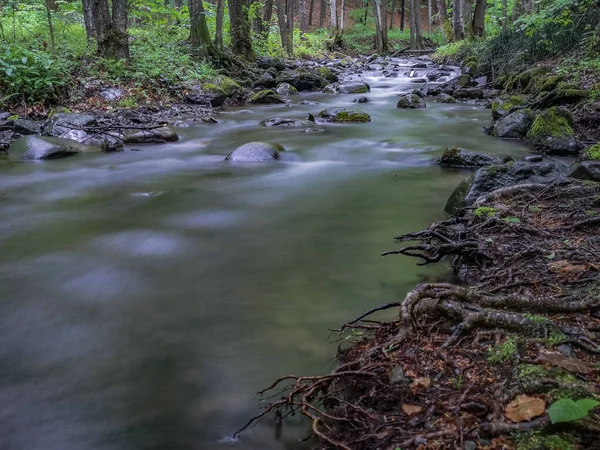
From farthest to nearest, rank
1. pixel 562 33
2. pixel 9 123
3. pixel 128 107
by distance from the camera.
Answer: pixel 562 33 < pixel 128 107 < pixel 9 123

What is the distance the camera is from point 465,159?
7.39 meters

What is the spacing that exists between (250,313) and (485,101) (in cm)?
1284

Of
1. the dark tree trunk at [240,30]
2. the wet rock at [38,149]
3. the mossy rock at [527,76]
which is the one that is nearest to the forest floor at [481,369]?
the wet rock at [38,149]

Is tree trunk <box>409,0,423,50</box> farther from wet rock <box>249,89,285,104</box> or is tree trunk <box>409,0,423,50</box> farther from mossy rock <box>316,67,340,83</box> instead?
wet rock <box>249,89,285,104</box>

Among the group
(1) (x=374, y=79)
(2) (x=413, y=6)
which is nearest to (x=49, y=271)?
(1) (x=374, y=79)

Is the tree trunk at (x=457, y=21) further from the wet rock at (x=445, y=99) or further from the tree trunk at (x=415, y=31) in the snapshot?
the wet rock at (x=445, y=99)

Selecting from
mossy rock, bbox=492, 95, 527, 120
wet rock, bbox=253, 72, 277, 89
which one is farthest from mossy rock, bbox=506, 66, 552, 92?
wet rock, bbox=253, 72, 277, 89

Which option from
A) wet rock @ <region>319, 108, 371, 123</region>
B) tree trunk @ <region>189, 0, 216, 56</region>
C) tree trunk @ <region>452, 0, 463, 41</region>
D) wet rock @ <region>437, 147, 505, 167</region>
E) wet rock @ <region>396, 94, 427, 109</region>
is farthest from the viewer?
tree trunk @ <region>452, 0, 463, 41</region>

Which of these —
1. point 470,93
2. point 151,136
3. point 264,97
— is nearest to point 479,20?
point 470,93

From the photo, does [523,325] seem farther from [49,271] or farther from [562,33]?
[562,33]

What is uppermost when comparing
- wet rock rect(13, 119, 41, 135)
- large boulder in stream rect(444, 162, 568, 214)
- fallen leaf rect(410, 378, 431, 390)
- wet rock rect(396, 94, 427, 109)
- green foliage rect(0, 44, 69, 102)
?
green foliage rect(0, 44, 69, 102)

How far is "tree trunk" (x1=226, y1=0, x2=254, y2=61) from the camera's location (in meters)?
17.7

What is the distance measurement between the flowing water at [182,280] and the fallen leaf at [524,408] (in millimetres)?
988

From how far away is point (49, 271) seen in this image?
4285 mm
